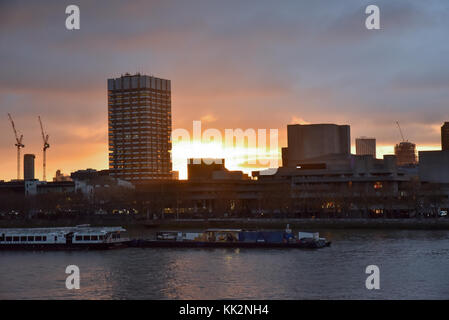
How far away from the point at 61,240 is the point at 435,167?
360 feet

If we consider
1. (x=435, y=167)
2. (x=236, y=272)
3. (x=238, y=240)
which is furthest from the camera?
(x=435, y=167)

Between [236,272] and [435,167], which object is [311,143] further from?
[236,272]

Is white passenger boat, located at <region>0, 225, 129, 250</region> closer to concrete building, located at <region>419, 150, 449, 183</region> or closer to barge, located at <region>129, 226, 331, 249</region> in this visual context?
barge, located at <region>129, 226, 331, 249</region>

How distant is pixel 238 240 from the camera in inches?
3098

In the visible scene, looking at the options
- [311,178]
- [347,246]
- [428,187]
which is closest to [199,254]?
[347,246]

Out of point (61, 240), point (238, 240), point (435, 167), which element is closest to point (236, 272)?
point (238, 240)

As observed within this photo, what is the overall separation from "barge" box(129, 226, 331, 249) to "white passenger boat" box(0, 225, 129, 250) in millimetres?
2886

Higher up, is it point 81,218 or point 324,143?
point 324,143

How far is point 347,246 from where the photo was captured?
7369 centimetres

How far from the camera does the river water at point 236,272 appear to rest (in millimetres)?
45656

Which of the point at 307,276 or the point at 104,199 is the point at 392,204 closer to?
the point at 104,199

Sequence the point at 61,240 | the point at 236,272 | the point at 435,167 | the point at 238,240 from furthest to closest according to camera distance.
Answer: the point at 435,167 → the point at 61,240 → the point at 238,240 → the point at 236,272
